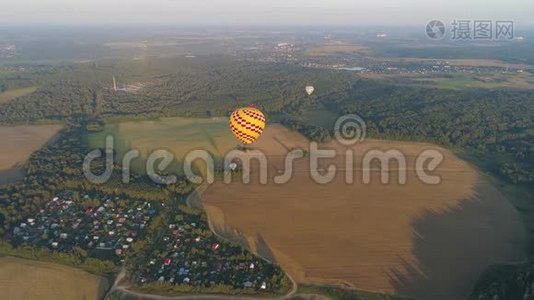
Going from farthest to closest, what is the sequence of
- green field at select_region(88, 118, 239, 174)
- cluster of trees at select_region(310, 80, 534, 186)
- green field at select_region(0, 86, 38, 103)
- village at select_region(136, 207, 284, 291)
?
green field at select_region(0, 86, 38, 103) → green field at select_region(88, 118, 239, 174) → cluster of trees at select_region(310, 80, 534, 186) → village at select_region(136, 207, 284, 291)

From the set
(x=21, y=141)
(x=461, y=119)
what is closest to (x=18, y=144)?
(x=21, y=141)

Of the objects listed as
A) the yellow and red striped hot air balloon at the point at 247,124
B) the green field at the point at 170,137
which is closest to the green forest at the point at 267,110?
the green field at the point at 170,137

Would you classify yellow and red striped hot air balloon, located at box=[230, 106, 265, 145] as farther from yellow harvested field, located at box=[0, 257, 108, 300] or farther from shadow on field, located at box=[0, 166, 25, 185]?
shadow on field, located at box=[0, 166, 25, 185]

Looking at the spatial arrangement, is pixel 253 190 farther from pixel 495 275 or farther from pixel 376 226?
pixel 495 275

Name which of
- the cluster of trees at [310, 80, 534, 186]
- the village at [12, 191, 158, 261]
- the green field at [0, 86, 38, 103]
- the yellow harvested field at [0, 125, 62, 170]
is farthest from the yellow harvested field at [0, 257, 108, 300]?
the green field at [0, 86, 38, 103]

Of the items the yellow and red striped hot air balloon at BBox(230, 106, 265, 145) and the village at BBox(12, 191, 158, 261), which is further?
the yellow and red striped hot air balloon at BBox(230, 106, 265, 145)

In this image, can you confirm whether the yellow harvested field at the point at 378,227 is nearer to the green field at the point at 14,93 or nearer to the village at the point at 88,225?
the village at the point at 88,225

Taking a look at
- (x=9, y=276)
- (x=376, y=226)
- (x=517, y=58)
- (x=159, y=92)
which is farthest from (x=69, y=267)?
(x=517, y=58)
